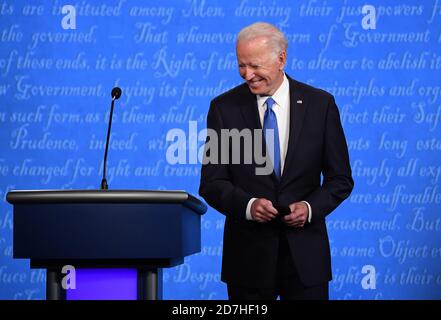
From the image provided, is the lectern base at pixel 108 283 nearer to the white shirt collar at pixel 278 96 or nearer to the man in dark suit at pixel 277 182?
the man in dark suit at pixel 277 182

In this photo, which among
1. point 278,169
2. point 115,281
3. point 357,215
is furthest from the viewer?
point 357,215

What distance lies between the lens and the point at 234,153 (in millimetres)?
2586

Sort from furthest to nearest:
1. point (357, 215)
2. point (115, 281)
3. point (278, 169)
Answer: point (357, 215), point (278, 169), point (115, 281)

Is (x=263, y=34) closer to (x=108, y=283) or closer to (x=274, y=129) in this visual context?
(x=274, y=129)

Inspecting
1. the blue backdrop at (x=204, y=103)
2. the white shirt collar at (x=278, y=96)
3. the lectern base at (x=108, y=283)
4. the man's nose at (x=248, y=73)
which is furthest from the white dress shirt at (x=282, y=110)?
the blue backdrop at (x=204, y=103)

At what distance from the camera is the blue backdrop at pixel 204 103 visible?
15.4 ft

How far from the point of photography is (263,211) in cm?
241

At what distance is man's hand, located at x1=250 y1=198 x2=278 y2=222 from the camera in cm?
240

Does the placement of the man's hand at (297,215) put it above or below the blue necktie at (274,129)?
below

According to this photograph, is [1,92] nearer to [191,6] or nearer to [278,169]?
[191,6]

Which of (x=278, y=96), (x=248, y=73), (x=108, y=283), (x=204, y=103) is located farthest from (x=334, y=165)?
(x=204, y=103)

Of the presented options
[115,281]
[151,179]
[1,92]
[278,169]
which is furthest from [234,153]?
[1,92]

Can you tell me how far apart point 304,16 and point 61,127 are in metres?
1.57

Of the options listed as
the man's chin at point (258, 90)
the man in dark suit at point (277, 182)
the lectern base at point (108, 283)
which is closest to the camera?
the lectern base at point (108, 283)
